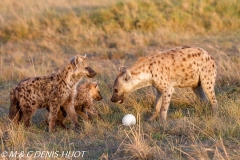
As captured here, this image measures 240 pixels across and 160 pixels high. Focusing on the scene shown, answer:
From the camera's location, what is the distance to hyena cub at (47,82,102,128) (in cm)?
823

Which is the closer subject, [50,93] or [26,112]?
[26,112]

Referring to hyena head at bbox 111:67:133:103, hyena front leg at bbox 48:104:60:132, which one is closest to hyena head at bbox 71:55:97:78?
hyena head at bbox 111:67:133:103

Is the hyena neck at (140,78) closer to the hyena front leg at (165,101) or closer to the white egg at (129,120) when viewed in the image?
the hyena front leg at (165,101)

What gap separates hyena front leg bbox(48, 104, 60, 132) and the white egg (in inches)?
38.0

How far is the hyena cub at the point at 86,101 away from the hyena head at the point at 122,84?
459 millimetres

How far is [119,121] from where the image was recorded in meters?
7.90

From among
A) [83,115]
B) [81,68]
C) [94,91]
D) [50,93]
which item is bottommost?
[83,115]

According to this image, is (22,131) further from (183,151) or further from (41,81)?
(183,151)

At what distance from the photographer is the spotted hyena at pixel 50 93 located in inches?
297

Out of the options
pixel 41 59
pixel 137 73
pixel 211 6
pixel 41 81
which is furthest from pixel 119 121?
pixel 211 6

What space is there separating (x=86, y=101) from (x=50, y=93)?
83 centimetres

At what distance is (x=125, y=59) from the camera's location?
12391 mm

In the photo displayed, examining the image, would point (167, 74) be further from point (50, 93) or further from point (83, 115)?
point (50, 93)

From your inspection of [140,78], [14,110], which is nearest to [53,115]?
[14,110]
